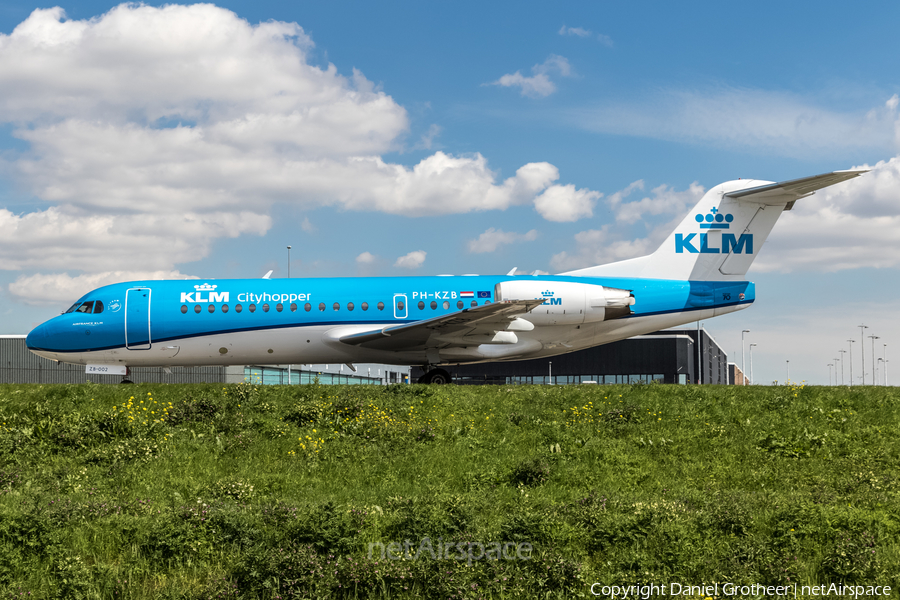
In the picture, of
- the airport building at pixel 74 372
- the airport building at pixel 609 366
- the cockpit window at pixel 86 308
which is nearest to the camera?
the cockpit window at pixel 86 308

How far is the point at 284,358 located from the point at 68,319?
274 inches

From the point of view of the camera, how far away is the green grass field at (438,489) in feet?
32.8

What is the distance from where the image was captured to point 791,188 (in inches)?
966

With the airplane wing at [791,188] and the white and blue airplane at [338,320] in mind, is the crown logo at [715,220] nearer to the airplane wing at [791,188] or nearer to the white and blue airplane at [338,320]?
the airplane wing at [791,188]

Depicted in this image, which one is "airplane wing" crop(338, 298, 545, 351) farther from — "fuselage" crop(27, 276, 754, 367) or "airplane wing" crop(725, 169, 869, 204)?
"airplane wing" crop(725, 169, 869, 204)

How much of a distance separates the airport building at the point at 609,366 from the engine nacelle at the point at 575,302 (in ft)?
153

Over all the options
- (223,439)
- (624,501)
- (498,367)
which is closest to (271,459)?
(223,439)

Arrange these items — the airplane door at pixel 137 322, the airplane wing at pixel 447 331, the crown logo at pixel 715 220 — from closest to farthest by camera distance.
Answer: the airplane wing at pixel 447 331, the airplane door at pixel 137 322, the crown logo at pixel 715 220

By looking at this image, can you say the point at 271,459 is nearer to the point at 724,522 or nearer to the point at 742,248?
the point at 724,522

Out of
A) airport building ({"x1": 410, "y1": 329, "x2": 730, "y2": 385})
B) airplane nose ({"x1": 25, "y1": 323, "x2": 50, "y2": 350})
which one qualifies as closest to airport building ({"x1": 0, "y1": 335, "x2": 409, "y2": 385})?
airport building ({"x1": 410, "y1": 329, "x2": 730, "y2": 385})

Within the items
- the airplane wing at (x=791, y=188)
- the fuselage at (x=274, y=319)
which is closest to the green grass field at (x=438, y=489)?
the fuselage at (x=274, y=319)

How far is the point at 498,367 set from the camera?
73.5m

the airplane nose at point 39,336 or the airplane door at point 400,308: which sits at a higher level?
the airplane door at point 400,308

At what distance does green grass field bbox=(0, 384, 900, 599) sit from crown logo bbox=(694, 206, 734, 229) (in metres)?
8.09
